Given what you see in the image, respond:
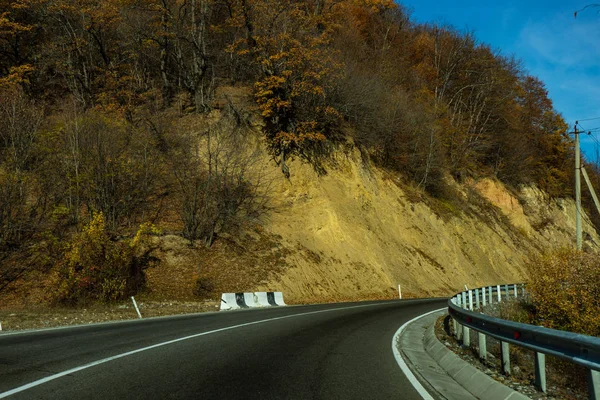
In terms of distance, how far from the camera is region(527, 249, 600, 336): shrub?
433 inches

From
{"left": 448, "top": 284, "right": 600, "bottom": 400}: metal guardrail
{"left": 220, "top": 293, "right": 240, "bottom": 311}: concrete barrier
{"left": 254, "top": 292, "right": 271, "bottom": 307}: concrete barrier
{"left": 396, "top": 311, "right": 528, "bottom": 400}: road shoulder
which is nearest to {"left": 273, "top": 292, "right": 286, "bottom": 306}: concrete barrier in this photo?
{"left": 254, "top": 292, "right": 271, "bottom": 307}: concrete barrier

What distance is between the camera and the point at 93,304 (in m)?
17.8

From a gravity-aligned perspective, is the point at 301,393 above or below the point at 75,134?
below

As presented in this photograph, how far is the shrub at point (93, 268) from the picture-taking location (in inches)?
687

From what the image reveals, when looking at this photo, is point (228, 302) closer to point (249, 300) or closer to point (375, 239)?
point (249, 300)

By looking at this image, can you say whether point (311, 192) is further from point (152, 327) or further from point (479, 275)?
point (152, 327)

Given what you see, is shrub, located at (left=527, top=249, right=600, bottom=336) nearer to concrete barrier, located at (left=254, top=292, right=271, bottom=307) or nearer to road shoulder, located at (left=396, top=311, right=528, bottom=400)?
road shoulder, located at (left=396, top=311, right=528, bottom=400)

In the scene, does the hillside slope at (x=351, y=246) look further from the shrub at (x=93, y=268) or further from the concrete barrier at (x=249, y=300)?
the shrub at (x=93, y=268)

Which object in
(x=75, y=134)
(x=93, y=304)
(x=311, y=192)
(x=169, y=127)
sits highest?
(x=169, y=127)

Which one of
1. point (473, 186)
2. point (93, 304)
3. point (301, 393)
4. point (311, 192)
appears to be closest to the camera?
point (301, 393)

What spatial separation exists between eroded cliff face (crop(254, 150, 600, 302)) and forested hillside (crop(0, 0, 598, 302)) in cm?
188

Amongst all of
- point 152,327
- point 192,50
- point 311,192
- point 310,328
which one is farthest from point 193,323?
point 192,50

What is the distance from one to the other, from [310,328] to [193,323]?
3.27 m

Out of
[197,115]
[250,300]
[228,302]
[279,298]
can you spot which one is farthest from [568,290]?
[197,115]
